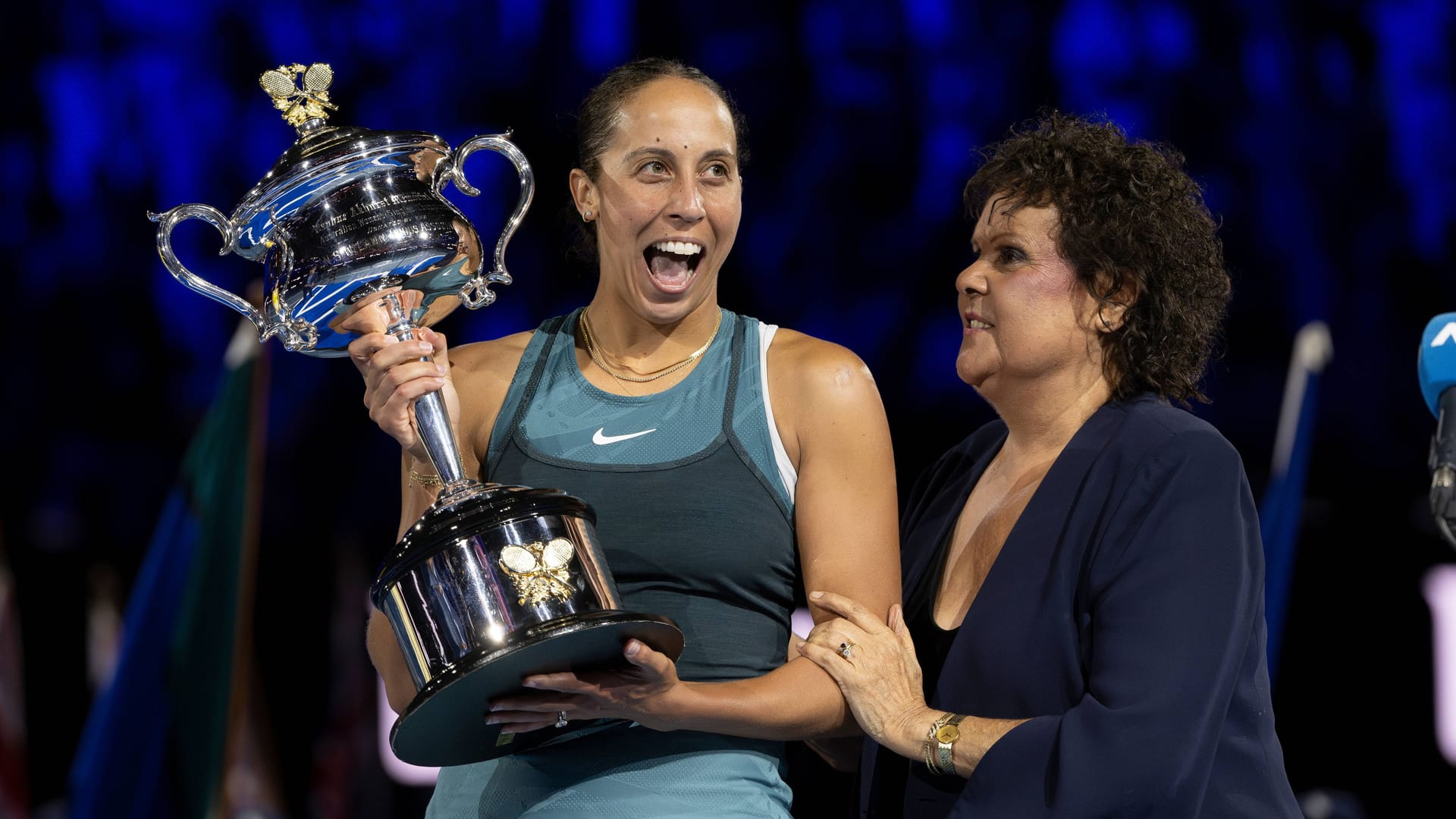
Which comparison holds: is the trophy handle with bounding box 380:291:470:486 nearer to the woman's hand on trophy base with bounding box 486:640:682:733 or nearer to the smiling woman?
the smiling woman

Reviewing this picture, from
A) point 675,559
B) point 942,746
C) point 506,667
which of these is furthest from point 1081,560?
point 506,667

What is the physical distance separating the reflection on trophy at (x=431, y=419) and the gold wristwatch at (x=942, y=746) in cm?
39

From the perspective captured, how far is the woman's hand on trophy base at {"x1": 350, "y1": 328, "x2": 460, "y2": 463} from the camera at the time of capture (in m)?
1.49

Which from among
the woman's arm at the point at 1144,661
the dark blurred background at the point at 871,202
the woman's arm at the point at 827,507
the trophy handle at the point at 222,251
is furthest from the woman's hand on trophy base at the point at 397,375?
the dark blurred background at the point at 871,202

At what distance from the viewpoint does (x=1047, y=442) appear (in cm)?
191

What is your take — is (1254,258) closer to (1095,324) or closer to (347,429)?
(1095,324)

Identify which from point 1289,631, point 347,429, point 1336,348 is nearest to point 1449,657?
point 1289,631

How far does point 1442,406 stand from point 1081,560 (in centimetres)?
58

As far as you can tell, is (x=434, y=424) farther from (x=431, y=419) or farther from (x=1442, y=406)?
(x=1442, y=406)

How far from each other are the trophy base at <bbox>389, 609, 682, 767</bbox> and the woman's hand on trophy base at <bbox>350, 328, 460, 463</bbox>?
0.94 feet

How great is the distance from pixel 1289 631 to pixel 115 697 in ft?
10.1

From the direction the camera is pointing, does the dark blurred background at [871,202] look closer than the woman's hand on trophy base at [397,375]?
No

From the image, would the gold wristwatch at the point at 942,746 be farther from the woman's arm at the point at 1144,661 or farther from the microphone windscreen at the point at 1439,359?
the microphone windscreen at the point at 1439,359

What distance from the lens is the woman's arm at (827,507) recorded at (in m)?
1.54
